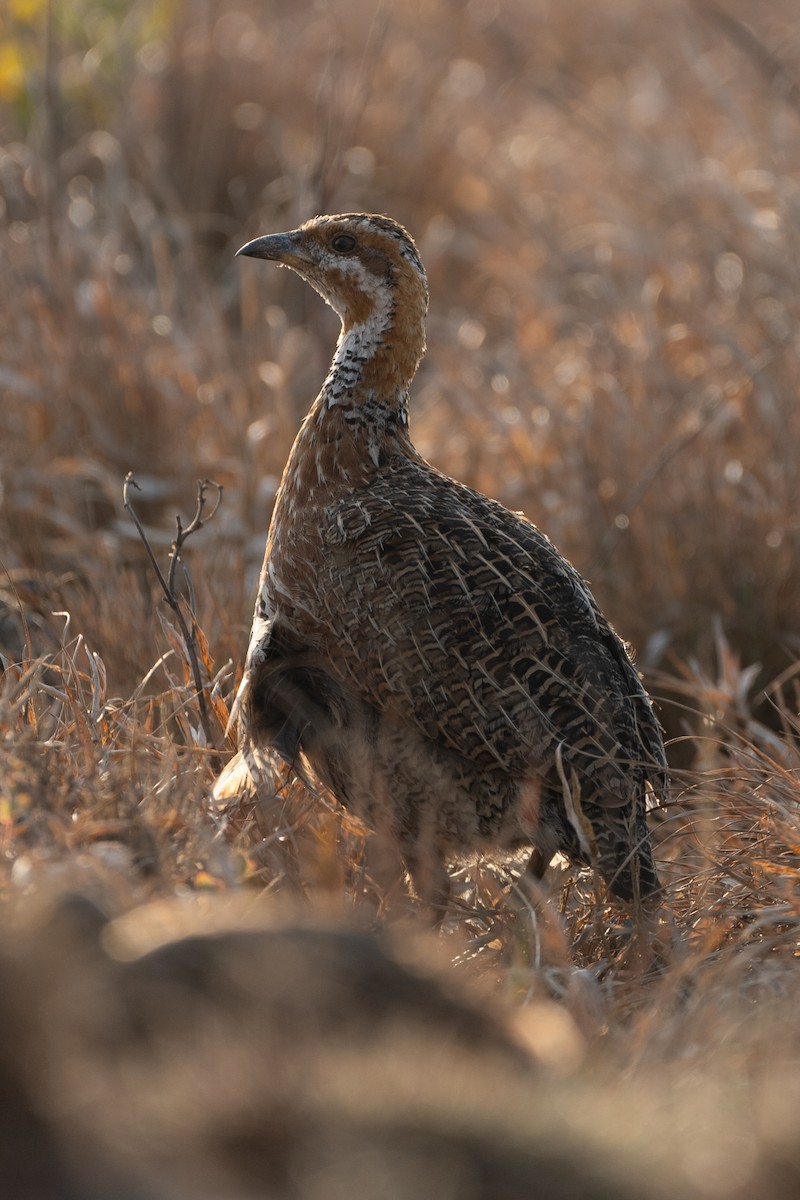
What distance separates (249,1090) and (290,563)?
211cm

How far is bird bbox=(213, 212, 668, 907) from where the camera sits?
346 centimetres

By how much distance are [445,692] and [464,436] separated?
10.2 feet

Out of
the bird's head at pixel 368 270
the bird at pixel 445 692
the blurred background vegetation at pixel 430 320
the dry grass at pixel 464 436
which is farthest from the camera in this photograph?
the blurred background vegetation at pixel 430 320

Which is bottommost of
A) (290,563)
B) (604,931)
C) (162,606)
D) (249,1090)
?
(162,606)

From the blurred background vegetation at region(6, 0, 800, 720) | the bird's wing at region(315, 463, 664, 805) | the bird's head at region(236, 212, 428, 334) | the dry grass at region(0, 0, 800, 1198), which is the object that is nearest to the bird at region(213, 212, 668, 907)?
the bird's wing at region(315, 463, 664, 805)

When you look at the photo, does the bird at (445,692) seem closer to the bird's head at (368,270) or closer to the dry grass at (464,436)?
the dry grass at (464,436)

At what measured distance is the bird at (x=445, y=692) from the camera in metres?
3.46

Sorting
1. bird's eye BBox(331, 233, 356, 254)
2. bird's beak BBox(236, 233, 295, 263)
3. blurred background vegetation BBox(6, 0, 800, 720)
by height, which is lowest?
blurred background vegetation BBox(6, 0, 800, 720)

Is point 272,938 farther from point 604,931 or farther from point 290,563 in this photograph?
point 290,563

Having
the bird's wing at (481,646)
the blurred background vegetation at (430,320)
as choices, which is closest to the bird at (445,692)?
the bird's wing at (481,646)

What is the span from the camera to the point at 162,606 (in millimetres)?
4664

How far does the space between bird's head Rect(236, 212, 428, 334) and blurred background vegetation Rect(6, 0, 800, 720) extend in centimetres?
98

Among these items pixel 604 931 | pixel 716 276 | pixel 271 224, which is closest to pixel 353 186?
pixel 271 224

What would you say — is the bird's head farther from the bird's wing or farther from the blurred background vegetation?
the blurred background vegetation
